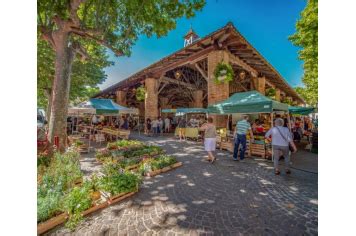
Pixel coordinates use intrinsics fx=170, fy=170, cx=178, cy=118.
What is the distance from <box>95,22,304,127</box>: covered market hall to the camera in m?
9.65

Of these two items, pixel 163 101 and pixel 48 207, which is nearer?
pixel 48 207

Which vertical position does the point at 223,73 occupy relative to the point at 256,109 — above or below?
above

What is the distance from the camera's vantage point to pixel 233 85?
51.5 ft

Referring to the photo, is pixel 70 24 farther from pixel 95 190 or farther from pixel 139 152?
pixel 95 190

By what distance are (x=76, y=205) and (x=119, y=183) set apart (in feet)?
2.91

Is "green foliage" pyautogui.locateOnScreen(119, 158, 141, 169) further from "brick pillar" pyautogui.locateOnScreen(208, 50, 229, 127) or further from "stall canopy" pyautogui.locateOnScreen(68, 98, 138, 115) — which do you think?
"brick pillar" pyautogui.locateOnScreen(208, 50, 229, 127)

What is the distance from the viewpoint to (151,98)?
47.3 ft

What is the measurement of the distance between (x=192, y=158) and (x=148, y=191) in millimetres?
3219

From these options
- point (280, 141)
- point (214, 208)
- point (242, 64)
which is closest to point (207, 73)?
point (242, 64)

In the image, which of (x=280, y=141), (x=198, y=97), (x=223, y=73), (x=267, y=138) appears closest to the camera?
(x=280, y=141)

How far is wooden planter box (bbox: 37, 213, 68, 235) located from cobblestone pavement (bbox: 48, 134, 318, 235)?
11 centimetres

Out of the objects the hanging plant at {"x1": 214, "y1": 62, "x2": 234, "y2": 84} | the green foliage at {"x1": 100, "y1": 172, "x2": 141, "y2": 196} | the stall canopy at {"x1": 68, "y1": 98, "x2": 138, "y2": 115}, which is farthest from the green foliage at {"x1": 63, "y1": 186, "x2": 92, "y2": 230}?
the hanging plant at {"x1": 214, "y1": 62, "x2": 234, "y2": 84}

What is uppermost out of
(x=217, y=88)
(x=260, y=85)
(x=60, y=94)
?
(x=260, y=85)

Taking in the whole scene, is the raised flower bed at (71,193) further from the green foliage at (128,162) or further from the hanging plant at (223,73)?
the hanging plant at (223,73)
